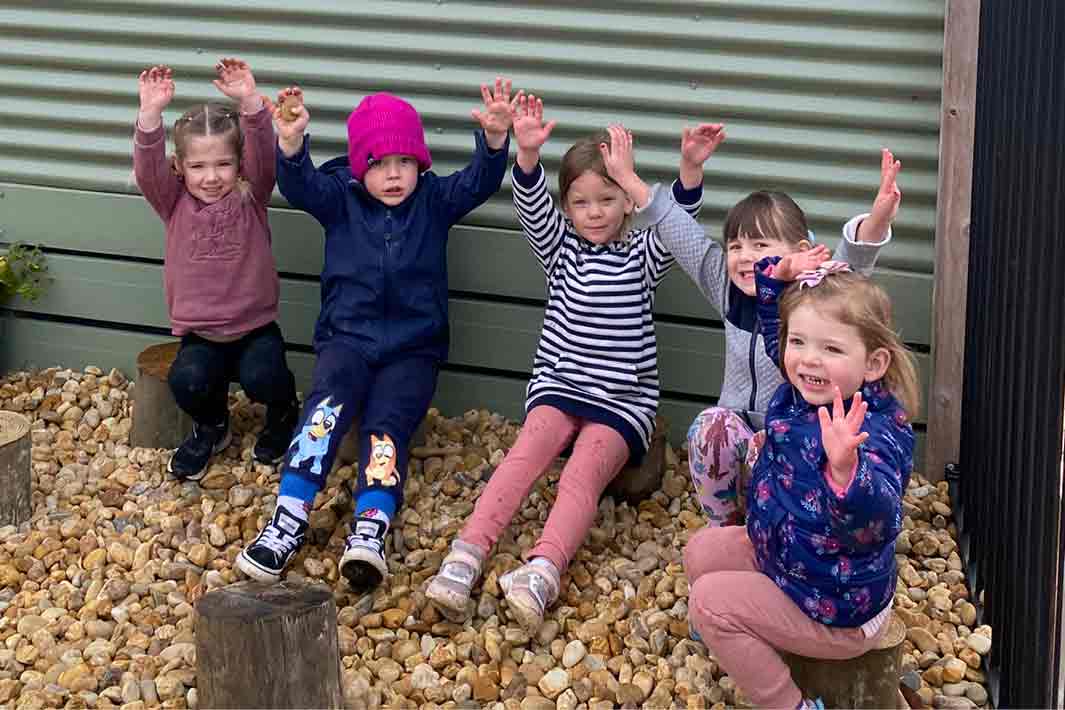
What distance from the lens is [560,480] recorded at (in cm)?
452

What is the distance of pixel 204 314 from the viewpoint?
5.08m

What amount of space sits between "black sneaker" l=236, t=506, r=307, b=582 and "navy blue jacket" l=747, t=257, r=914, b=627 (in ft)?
5.04

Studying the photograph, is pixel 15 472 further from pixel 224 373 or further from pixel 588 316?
pixel 588 316

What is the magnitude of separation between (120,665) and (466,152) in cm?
224

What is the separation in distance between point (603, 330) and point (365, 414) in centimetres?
85

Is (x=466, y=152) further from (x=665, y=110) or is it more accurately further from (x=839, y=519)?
(x=839, y=519)

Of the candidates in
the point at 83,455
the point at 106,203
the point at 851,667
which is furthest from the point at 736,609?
the point at 106,203

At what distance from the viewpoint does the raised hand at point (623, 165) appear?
4.37 metres

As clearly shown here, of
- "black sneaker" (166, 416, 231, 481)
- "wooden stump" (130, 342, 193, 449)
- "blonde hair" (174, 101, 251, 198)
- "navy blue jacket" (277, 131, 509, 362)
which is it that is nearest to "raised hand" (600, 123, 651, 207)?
"navy blue jacket" (277, 131, 509, 362)

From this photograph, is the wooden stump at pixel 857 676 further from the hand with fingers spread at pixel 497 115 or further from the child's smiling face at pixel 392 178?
the child's smiling face at pixel 392 178

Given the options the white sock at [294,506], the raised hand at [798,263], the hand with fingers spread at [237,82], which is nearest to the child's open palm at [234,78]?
the hand with fingers spread at [237,82]

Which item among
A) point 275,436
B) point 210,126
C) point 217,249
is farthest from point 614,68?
point 275,436

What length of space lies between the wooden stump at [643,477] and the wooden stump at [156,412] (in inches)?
65.3

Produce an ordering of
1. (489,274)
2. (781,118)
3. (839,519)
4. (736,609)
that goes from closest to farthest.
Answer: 1. (839,519)
2. (736,609)
3. (781,118)
4. (489,274)
